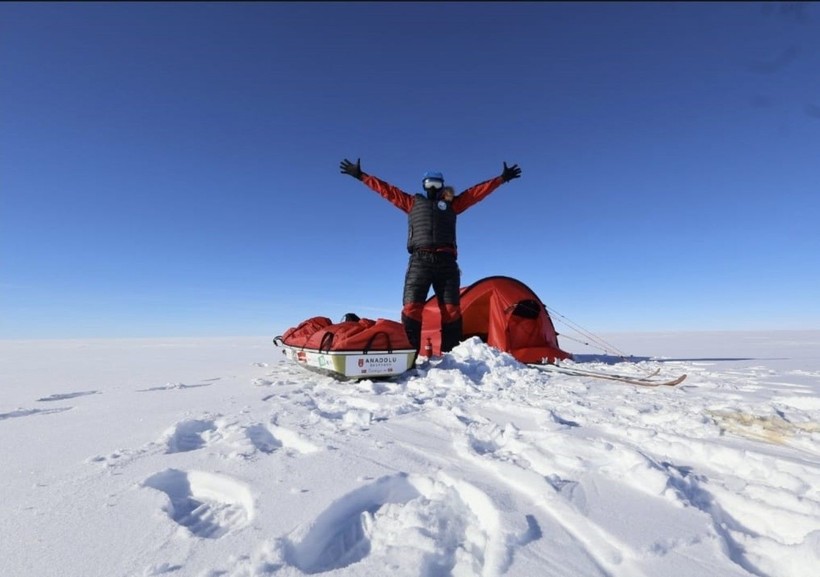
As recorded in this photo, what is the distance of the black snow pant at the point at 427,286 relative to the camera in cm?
554

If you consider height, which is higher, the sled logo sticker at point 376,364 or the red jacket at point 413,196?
the red jacket at point 413,196

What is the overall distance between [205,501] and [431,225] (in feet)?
14.9

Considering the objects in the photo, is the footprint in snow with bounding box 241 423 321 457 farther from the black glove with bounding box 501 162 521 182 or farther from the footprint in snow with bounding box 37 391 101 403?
the black glove with bounding box 501 162 521 182

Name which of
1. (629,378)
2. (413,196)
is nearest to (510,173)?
(413,196)

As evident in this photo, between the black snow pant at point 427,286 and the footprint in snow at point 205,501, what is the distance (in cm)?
384

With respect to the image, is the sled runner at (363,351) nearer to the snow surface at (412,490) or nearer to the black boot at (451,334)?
the snow surface at (412,490)

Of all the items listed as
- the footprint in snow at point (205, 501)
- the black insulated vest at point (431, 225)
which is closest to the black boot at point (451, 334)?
the black insulated vest at point (431, 225)

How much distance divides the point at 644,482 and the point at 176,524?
183 centimetres

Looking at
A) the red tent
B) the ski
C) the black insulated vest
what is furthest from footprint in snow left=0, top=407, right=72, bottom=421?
the ski

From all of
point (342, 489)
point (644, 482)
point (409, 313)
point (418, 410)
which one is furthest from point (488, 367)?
point (342, 489)

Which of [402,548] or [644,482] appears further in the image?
[644,482]

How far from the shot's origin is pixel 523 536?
48.9 inches

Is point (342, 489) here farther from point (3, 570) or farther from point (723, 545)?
point (723, 545)

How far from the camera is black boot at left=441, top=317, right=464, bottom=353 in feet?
19.6
